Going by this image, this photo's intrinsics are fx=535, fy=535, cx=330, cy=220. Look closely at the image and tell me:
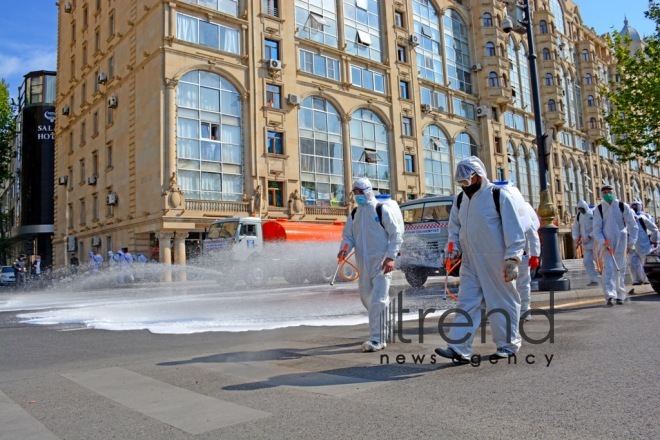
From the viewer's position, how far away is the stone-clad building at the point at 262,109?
3030 cm

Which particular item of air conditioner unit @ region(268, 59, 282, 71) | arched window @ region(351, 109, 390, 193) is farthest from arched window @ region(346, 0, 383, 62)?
air conditioner unit @ region(268, 59, 282, 71)

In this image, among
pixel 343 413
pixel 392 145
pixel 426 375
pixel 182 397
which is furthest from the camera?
pixel 392 145

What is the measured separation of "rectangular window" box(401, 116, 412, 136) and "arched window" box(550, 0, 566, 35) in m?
30.5

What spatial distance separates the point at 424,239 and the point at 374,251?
8.20 meters

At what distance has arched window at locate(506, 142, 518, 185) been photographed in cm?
5287

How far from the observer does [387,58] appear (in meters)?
41.4

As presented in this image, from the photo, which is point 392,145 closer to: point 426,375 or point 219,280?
point 219,280

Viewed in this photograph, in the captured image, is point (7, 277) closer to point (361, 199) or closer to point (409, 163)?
point (409, 163)

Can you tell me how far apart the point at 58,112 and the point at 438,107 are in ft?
111

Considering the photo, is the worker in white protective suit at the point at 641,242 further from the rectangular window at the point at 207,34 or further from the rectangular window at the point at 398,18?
the rectangular window at the point at 398,18

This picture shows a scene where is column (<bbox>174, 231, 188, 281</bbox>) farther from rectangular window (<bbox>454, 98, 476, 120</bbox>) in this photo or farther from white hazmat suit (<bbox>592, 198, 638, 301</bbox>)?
rectangular window (<bbox>454, 98, 476, 120</bbox>)

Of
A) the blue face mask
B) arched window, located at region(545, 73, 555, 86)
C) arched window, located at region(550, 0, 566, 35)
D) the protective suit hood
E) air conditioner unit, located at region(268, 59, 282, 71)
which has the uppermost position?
arched window, located at region(550, 0, 566, 35)

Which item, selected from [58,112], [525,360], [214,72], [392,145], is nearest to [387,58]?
[392,145]

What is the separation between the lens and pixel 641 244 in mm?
12203
